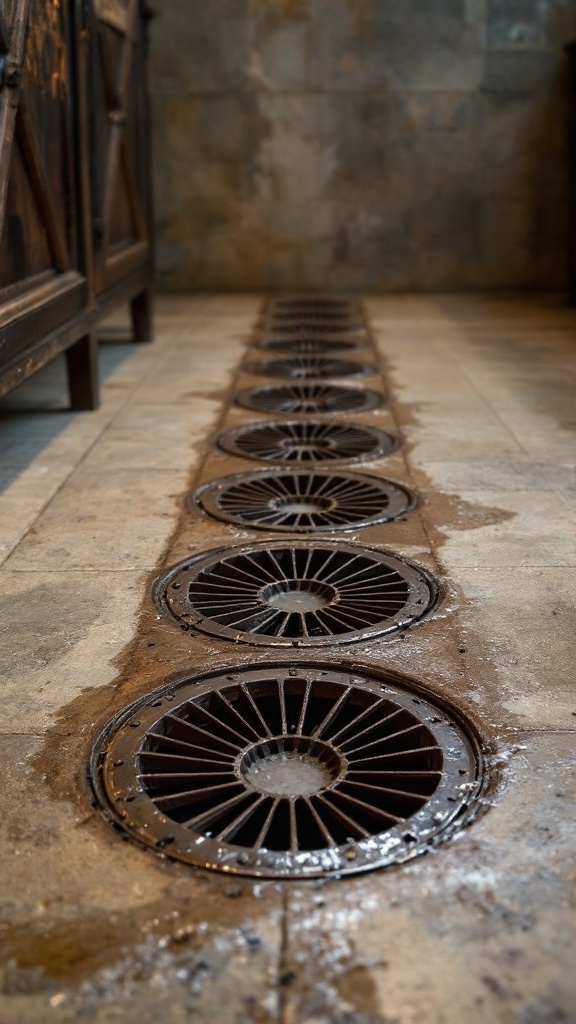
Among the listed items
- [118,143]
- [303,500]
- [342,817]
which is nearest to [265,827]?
[342,817]

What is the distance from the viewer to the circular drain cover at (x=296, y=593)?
10.6ft

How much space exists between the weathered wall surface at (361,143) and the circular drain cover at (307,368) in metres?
4.34

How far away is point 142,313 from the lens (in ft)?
27.0

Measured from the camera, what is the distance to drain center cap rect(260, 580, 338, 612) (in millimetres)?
3436

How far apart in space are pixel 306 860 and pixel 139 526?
2180mm

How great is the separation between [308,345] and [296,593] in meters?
4.65

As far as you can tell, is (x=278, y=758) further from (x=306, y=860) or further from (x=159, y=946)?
(x=159, y=946)

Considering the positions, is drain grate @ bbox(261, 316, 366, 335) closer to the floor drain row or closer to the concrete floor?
the concrete floor

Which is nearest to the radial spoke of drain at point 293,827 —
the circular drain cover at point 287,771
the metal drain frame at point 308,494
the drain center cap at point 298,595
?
the circular drain cover at point 287,771

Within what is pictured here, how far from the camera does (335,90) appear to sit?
1091 cm

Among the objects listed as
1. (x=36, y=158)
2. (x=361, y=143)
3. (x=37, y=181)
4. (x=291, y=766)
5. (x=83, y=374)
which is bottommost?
(x=291, y=766)

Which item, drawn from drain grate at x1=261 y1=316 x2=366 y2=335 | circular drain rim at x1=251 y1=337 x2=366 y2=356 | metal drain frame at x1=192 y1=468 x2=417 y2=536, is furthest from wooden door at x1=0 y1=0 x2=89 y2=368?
drain grate at x1=261 y1=316 x2=366 y2=335

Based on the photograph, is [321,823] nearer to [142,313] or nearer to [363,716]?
[363,716]

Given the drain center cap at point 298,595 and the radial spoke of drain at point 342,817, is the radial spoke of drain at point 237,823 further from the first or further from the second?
the drain center cap at point 298,595
